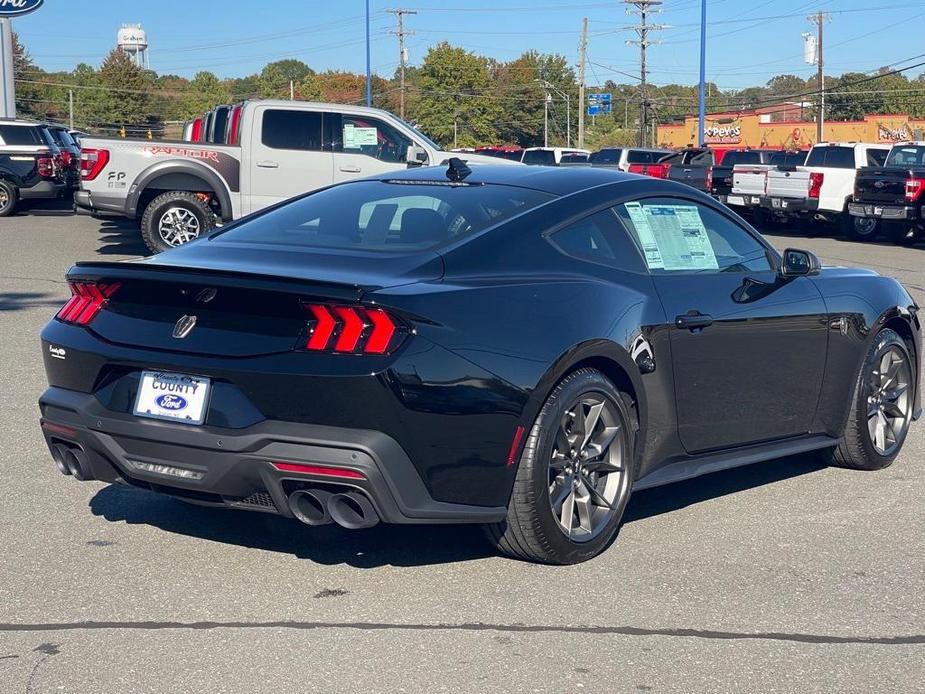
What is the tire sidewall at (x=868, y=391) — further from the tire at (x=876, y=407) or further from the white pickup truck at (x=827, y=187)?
the white pickup truck at (x=827, y=187)

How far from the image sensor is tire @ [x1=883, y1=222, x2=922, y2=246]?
24484 millimetres

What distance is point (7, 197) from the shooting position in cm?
2434

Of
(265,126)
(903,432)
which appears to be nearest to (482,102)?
(265,126)

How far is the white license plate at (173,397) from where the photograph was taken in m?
4.43

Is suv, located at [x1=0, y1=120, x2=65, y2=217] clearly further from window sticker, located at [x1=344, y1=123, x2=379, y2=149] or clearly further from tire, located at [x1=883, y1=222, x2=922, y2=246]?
tire, located at [x1=883, y1=222, x2=922, y2=246]

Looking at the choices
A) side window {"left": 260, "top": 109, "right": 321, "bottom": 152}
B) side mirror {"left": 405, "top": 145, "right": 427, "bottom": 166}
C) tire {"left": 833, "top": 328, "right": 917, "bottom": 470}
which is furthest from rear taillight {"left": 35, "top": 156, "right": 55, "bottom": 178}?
tire {"left": 833, "top": 328, "right": 917, "bottom": 470}

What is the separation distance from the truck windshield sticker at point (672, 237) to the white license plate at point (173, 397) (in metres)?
2.02

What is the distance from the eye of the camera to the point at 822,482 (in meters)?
6.48

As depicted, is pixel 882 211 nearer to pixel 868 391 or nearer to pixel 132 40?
pixel 868 391

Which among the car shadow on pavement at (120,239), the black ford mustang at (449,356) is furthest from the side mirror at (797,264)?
the car shadow on pavement at (120,239)

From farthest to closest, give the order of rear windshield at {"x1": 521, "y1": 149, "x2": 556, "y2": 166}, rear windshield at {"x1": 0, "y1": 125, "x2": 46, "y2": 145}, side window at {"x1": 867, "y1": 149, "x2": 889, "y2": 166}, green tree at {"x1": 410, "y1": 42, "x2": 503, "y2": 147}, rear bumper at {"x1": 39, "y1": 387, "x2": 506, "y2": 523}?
1. green tree at {"x1": 410, "y1": 42, "x2": 503, "y2": 147}
2. rear windshield at {"x1": 521, "y1": 149, "x2": 556, "y2": 166}
3. side window at {"x1": 867, "y1": 149, "x2": 889, "y2": 166}
4. rear windshield at {"x1": 0, "y1": 125, "x2": 46, "y2": 145}
5. rear bumper at {"x1": 39, "y1": 387, "x2": 506, "y2": 523}

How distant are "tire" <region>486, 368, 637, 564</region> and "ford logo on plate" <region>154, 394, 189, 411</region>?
1215mm

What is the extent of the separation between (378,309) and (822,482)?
3.15 m

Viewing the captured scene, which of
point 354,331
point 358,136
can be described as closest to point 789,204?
point 358,136
